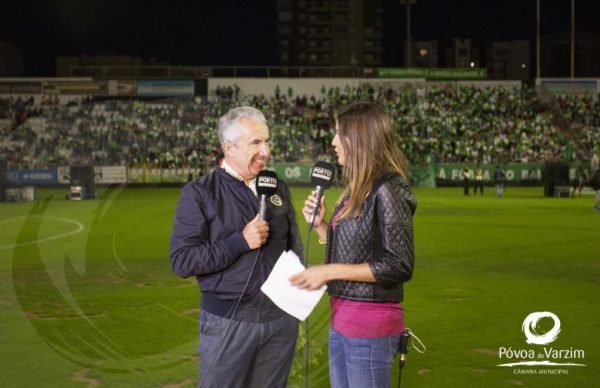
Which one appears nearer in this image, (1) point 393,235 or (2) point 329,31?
(1) point 393,235

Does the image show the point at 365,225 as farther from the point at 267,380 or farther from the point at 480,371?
the point at 480,371

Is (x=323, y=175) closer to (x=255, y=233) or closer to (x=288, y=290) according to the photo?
(x=255, y=233)

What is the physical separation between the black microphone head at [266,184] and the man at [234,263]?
0.23 m

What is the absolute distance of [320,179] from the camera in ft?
14.2

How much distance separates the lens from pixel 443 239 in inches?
741

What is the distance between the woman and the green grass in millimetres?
3513

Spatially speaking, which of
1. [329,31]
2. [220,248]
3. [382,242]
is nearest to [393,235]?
[382,242]

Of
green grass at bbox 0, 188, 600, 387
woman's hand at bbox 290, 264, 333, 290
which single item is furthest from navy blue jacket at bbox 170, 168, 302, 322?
green grass at bbox 0, 188, 600, 387

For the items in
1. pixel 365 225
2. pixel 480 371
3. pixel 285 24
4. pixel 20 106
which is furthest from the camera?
pixel 285 24

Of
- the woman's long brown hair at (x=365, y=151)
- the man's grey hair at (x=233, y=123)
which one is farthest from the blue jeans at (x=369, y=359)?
the man's grey hair at (x=233, y=123)

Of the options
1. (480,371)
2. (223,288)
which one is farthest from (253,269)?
(480,371)

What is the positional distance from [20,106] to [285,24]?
359 feet

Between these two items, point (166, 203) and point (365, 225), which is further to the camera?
point (166, 203)

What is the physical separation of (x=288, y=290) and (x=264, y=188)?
1.85 ft
